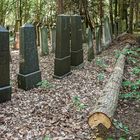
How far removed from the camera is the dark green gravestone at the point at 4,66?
20.1ft

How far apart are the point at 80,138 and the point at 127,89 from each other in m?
3.28

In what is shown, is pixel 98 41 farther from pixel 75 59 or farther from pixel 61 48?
pixel 61 48

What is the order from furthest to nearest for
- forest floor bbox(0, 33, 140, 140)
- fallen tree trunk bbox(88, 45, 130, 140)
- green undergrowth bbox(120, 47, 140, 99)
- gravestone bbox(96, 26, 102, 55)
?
gravestone bbox(96, 26, 102, 55), green undergrowth bbox(120, 47, 140, 99), forest floor bbox(0, 33, 140, 140), fallen tree trunk bbox(88, 45, 130, 140)

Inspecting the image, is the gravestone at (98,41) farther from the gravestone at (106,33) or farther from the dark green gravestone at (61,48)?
the dark green gravestone at (61,48)

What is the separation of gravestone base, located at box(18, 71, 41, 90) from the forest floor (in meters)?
0.13

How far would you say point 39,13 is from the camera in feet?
65.4

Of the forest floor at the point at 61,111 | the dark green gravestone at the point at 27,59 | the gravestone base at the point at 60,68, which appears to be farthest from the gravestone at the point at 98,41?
the dark green gravestone at the point at 27,59

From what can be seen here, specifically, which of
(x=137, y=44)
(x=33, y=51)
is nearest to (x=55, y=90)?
(x=33, y=51)

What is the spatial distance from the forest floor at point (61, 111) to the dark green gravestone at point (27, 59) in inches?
7.9

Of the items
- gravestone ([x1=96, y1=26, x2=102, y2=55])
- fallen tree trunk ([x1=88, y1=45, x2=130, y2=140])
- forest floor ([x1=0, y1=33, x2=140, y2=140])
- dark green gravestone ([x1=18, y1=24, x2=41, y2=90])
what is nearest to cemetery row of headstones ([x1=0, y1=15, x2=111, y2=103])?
dark green gravestone ([x1=18, y1=24, x2=41, y2=90])

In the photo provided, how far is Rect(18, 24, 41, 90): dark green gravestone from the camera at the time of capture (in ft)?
22.8

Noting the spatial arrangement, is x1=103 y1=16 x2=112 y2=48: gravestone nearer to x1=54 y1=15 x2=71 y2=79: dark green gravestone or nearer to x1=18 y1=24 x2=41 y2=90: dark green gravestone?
x1=54 y1=15 x2=71 y2=79: dark green gravestone

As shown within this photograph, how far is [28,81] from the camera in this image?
7023mm

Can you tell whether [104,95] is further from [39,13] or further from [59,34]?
[39,13]
